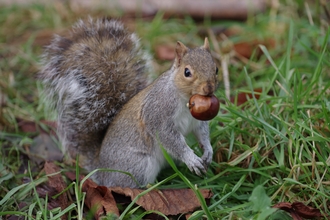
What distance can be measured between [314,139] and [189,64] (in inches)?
25.4

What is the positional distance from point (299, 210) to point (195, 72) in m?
0.71

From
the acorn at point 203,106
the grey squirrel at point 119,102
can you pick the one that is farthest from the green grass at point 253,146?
the acorn at point 203,106

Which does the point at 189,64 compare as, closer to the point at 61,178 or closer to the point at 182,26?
the point at 61,178

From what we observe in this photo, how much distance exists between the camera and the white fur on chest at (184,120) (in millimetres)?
2264

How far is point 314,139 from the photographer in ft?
7.16

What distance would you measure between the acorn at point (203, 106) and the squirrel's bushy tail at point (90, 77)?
1.79 feet

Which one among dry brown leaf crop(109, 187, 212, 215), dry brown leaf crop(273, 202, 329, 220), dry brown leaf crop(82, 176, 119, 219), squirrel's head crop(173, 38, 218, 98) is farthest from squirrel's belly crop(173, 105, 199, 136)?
dry brown leaf crop(273, 202, 329, 220)

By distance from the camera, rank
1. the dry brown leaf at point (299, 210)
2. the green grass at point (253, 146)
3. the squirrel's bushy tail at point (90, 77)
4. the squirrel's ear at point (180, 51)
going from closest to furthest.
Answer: the dry brown leaf at point (299, 210)
the green grass at point (253, 146)
the squirrel's ear at point (180, 51)
the squirrel's bushy tail at point (90, 77)

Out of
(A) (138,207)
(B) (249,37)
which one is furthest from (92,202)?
(B) (249,37)

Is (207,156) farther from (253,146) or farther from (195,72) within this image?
(195,72)

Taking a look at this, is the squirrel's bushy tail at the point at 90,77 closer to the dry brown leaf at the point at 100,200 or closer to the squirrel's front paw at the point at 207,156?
the dry brown leaf at the point at 100,200

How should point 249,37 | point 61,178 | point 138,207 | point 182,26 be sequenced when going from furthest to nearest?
point 182,26 → point 249,37 → point 61,178 → point 138,207

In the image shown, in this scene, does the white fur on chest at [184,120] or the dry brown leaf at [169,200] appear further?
the white fur on chest at [184,120]

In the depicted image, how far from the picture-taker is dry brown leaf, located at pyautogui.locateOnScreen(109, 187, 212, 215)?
2139 millimetres
